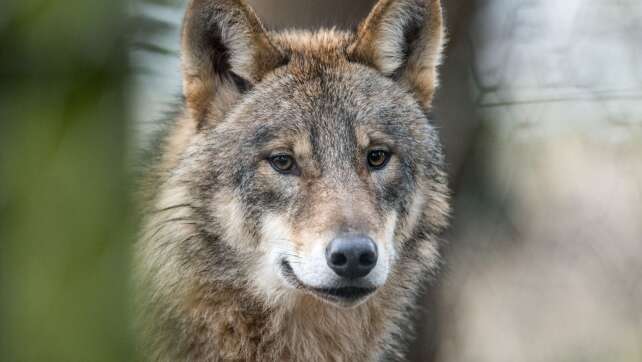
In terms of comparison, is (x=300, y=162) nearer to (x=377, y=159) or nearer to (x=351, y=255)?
(x=377, y=159)

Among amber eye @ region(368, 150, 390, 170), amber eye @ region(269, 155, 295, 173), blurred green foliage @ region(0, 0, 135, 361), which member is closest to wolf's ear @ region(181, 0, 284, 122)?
amber eye @ region(269, 155, 295, 173)

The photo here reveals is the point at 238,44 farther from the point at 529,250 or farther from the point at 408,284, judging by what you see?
the point at 529,250

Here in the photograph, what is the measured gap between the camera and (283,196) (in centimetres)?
354

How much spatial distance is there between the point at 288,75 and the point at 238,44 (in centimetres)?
24

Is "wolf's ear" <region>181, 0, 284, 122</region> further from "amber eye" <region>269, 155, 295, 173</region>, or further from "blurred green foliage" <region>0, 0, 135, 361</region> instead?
"blurred green foliage" <region>0, 0, 135, 361</region>

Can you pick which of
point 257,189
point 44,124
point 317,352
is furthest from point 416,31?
point 44,124

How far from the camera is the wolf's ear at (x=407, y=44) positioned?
4.02 meters

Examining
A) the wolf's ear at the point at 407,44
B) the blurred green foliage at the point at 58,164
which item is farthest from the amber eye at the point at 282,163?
the blurred green foliage at the point at 58,164

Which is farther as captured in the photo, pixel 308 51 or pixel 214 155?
pixel 308 51

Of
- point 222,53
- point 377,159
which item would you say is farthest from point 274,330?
point 222,53

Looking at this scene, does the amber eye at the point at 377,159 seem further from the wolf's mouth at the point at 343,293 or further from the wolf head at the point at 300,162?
the wolf's mouth at the point at 343,293

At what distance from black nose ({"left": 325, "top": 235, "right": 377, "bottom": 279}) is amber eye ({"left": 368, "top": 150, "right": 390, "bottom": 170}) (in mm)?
509

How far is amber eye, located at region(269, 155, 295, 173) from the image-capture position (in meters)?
3.62

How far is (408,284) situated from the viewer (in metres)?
3.98
